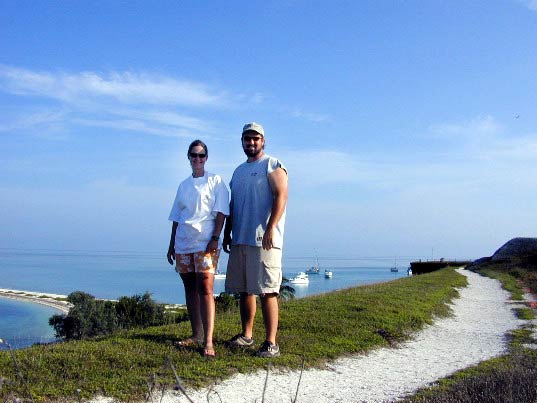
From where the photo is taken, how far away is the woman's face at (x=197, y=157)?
631 cm

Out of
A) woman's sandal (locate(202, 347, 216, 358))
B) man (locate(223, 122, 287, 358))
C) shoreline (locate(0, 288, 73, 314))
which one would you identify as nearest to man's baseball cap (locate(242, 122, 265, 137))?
man (locate(223, 122, 287, 358))

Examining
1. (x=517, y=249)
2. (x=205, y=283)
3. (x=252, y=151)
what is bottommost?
(x=205, y=283)

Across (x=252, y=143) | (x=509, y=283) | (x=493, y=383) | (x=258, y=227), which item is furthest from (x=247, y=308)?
(x=509, y=283)

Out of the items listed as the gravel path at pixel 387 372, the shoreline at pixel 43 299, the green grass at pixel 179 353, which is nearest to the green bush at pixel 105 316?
the green grass at pixel 179 353

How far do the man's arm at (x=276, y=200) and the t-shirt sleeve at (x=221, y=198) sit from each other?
1.63 ft

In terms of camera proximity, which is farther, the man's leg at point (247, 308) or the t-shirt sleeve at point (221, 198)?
the man's leg at point (247, 308)

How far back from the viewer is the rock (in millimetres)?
40941

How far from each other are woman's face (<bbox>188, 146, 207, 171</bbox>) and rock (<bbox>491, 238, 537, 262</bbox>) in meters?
37.6

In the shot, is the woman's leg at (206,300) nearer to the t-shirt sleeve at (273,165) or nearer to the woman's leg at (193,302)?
the woman's leg at (193,302)

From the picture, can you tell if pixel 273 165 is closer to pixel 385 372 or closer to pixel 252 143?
pixel 252 143

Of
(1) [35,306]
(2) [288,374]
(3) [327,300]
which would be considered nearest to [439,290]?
(3) [327,300]

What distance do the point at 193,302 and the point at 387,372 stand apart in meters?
2.54

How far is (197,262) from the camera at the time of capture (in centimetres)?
615

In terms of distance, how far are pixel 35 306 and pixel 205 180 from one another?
220 ft
